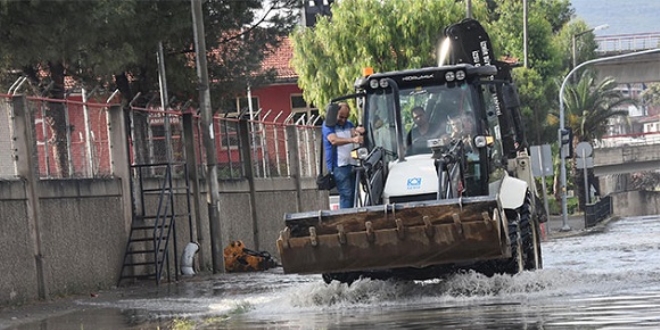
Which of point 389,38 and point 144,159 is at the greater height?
point 389,38

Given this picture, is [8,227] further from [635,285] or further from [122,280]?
[635,285]

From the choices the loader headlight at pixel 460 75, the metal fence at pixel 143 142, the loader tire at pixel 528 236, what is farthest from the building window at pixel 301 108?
the loader headlight at pixel 460 75

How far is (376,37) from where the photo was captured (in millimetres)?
54438

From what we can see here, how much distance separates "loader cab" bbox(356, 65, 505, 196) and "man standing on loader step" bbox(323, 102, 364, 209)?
31cm

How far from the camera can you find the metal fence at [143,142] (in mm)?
21156

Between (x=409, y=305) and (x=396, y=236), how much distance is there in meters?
0.74

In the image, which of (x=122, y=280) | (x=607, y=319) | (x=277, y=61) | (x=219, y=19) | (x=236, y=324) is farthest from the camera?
(x=277, y=61)

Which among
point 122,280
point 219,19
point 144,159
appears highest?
point 219,19

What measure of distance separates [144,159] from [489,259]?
36.3 feet

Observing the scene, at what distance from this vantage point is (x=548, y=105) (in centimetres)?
7856

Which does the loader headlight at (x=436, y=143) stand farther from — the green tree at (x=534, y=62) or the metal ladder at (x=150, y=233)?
the green tree at (x=534, y=62)

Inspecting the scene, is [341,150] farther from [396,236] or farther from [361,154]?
[396,236]

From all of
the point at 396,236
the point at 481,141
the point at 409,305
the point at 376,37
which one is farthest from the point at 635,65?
the point at 409,305

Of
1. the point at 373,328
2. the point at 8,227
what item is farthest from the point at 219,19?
the point at 373,328
